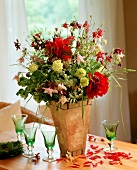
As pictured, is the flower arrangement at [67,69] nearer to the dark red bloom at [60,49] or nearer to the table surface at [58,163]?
the dark red bloom at [60,49]

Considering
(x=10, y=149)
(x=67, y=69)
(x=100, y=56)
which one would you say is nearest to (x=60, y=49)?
(x=67, y=69)

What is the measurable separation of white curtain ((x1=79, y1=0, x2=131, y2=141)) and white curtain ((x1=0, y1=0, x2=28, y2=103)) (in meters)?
0.79

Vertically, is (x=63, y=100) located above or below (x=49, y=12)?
below

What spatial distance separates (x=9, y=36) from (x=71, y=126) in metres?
1.97

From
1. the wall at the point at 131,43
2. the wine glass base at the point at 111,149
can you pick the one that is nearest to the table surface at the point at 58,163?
the wine glass base at the point at 111,149

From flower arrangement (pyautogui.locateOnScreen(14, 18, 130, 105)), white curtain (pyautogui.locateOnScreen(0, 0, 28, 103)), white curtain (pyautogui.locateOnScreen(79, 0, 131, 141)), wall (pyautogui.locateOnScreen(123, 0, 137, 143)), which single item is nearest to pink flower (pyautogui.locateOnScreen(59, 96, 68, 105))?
flower arrangement (pyautogui.locateOnScreen(14, 18, 130, 105))

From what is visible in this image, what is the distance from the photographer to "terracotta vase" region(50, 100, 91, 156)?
2.15 meters

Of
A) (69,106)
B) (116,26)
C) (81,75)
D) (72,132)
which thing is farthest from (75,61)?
(116,26)

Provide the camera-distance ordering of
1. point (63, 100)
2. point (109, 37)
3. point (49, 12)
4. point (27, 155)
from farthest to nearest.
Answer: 1. point (109, 37)
2. point (49, 12)
3. point (27, 155)
4. point (63, 100)

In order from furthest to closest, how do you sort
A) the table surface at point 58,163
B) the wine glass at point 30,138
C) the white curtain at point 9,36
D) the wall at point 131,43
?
the wall at point 131,43, the white curtain at point 9,36, the wine glass at point 30,138, the table surface at point 58,163

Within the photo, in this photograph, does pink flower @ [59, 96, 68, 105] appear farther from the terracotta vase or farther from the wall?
the wall

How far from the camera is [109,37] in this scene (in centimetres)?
465

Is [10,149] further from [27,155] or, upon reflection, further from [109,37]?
[109,37]

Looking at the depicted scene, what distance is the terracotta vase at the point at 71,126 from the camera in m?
2.15
